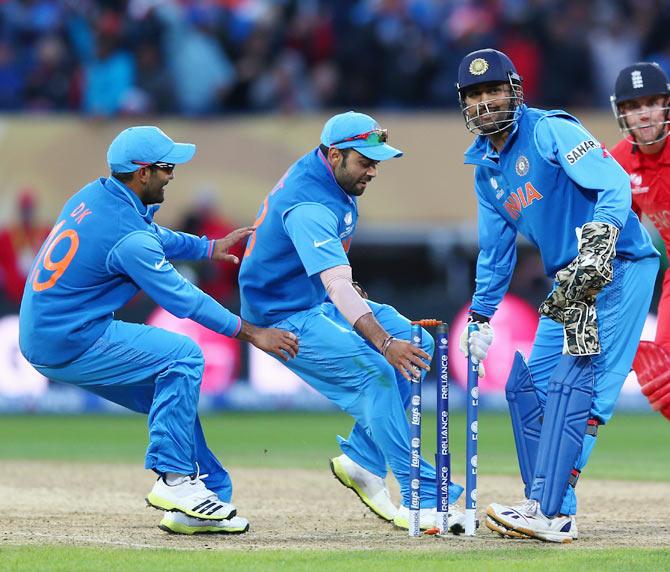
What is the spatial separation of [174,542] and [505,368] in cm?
933

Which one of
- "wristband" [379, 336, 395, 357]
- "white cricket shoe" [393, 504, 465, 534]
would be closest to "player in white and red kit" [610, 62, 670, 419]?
"white cricket shoe" [393, 504, 465, 534]

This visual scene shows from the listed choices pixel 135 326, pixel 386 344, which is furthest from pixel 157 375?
pixel 386 344

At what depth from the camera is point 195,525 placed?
7.55 m

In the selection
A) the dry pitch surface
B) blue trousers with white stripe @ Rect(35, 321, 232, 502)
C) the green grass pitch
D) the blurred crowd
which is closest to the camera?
the green grass pitch

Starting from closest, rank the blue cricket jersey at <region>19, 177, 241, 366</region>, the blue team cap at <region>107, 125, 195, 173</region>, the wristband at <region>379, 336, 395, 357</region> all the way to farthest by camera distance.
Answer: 1. the wristband at <region>379, 336, 395, 357</region>
2. the blue cricket jersey at <region>19, 177, 241, 366</region>
3. the blue team cap at <region>107, 125, 195, 173</region>

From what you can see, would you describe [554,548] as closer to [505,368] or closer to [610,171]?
[610,171]

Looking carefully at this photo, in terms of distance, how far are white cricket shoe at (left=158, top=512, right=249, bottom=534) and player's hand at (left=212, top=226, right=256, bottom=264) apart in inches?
61.2

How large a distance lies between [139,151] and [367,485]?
2.42m

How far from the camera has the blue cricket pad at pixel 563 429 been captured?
6.95 m

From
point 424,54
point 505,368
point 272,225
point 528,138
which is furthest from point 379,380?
point 424,54

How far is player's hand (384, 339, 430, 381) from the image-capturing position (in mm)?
6938

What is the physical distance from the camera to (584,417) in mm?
6965

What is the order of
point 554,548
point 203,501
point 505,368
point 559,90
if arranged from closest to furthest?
point 554,548
point 203,501
point 505,368
point 559,90

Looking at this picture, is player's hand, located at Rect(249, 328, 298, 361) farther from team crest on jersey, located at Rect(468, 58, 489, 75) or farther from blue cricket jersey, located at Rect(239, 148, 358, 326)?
team crest on jersey, located at Rect(468, 58, 489, 75)
